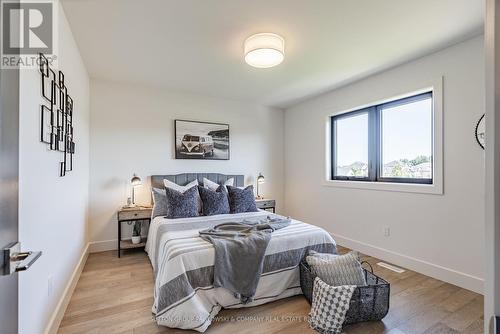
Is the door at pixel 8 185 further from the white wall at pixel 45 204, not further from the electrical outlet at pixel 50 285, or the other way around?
the electrical outlet at pixel 50 285

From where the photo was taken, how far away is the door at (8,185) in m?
0.80

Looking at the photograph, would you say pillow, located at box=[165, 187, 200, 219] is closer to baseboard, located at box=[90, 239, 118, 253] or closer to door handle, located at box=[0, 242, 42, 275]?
baseboard, located at box=[90, 239, 118, 253]

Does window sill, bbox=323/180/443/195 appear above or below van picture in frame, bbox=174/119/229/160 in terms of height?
below

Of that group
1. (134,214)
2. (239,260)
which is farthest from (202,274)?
(134,214)

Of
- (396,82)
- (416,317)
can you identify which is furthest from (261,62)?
(416,317)

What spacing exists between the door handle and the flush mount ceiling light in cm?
219

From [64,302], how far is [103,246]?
1.58 meters

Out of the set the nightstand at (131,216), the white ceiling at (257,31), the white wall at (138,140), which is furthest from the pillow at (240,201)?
the white ceiling at (257,31)

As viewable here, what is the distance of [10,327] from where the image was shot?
892mm

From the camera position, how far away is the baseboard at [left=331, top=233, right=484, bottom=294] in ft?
7.88

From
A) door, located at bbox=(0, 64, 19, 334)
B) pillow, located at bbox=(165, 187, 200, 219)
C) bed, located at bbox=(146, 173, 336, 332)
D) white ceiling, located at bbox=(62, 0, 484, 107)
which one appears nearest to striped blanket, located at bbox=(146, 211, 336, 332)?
bed, located at bbox=(146, 173, 336, 332)

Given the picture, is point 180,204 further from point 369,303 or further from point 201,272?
point 369,303

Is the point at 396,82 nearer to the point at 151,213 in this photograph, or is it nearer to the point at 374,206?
the point at 374,206

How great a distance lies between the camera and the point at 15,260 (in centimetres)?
83
